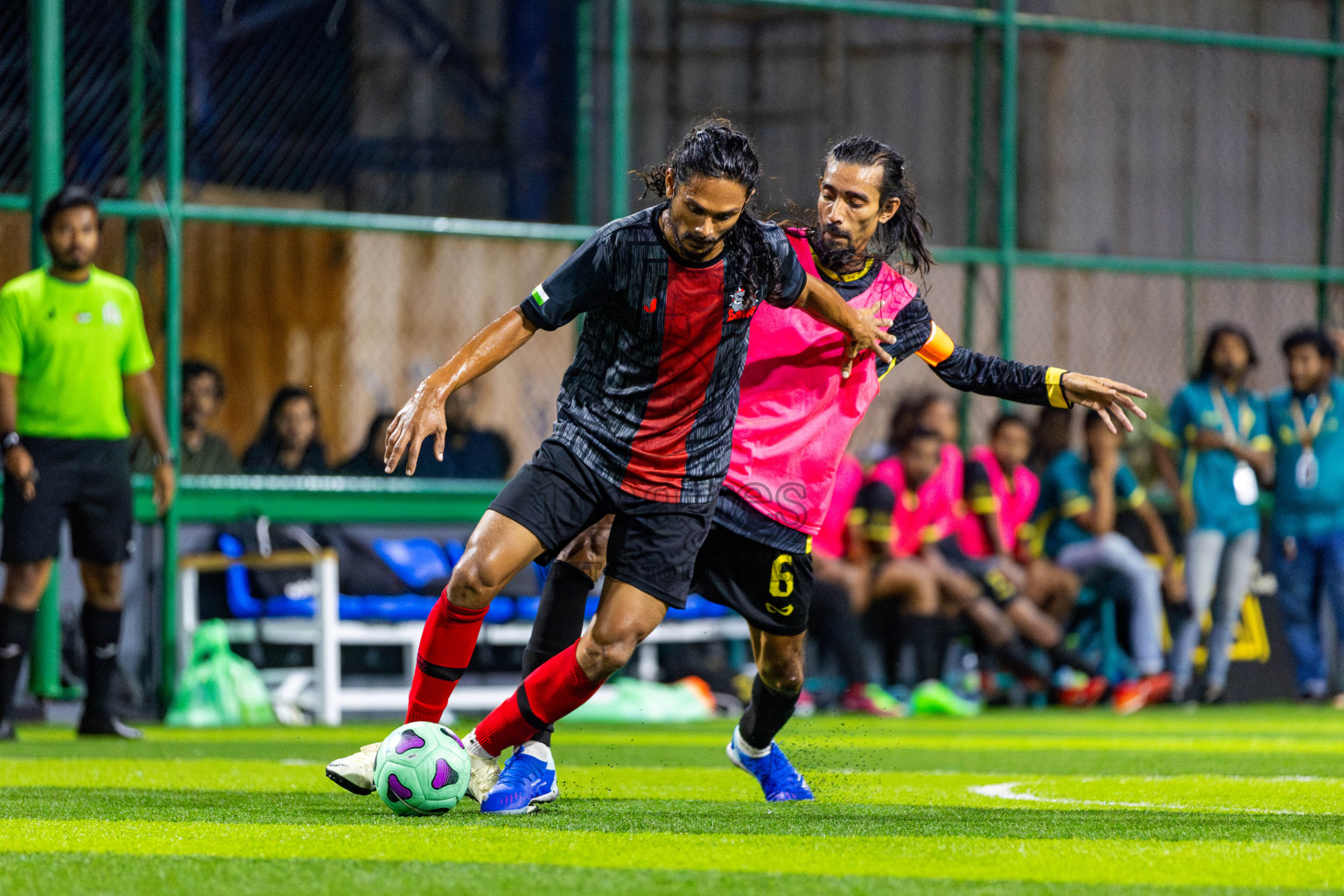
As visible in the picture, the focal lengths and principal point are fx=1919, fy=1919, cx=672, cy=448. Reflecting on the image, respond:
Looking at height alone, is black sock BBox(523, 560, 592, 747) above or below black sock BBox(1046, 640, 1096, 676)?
above

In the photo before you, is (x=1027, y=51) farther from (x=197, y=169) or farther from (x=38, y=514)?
(x=38, y=514)

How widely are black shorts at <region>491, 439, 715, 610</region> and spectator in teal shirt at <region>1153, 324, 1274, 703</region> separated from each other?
25.5 ft

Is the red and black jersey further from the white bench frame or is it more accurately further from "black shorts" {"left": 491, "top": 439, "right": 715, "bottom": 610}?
the white bench frame

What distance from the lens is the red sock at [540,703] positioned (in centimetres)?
495

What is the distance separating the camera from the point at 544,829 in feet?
14.9

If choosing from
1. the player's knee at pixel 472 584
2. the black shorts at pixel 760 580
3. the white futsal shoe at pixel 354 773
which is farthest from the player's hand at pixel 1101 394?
the white futsal shoe at pixel 354 773

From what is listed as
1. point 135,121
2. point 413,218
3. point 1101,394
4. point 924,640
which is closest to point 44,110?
point 135,121

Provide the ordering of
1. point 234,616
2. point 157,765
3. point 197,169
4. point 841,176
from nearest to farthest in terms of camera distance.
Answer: point 841,176, point 157,765, point 234,616, point 197,169

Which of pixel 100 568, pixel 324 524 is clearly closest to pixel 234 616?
pixel 324 524

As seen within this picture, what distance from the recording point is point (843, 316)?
518cm

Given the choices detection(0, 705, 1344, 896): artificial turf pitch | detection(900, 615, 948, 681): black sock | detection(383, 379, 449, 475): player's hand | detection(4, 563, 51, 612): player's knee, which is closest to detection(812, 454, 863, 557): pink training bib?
detection(900, 615, 948, 681): black sock

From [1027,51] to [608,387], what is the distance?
12.0 meters

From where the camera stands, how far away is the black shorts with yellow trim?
11430 mm

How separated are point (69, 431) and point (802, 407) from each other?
422cm
